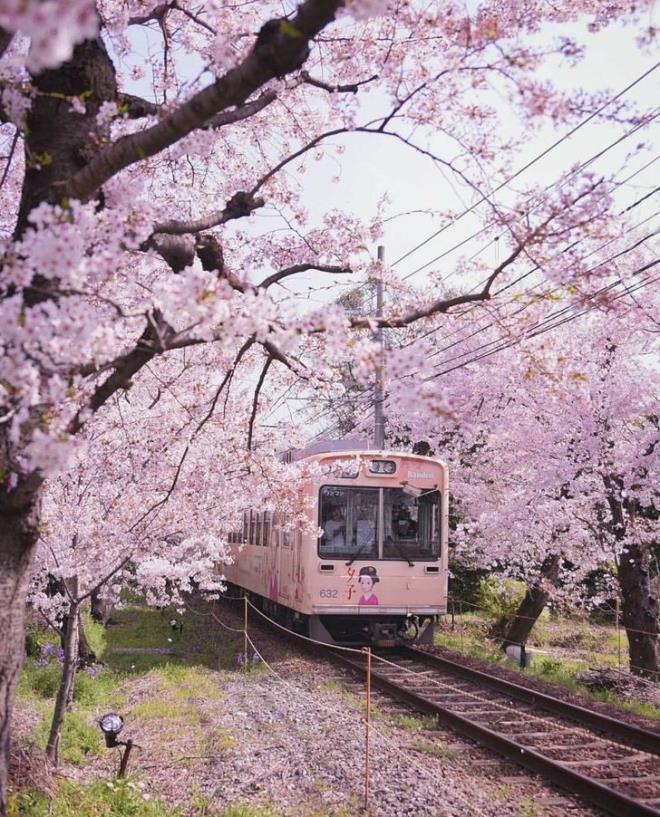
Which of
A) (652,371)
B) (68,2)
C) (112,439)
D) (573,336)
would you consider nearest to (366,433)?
(573,336)

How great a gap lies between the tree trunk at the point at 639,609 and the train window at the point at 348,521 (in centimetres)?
360

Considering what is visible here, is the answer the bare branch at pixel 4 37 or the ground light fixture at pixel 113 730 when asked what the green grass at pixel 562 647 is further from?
the bare branch at pixel 4 37

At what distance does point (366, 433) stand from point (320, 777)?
51.7 ft

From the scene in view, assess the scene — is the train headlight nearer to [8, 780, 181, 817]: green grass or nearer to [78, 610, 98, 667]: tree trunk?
[78, 610, 98, 667]: tree trunk

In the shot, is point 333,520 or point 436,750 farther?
point 333,520

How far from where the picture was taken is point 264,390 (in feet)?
33.5

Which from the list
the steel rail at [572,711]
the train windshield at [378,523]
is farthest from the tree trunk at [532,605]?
the steel rail at [572,711]

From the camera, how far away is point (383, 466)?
11.4 meters

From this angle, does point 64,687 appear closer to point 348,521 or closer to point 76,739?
point 76,739

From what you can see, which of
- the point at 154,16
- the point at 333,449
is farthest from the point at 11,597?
the point at 333,449

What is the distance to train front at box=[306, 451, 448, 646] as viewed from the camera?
11117 millimetres

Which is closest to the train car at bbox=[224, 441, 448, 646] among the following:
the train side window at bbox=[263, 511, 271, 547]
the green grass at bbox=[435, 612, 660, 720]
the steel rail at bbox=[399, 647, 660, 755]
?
the steel rail at bbox=[399, 647, 660, 755]

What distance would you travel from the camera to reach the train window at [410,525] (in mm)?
11453

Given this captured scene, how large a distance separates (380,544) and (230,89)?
9.13 meters
